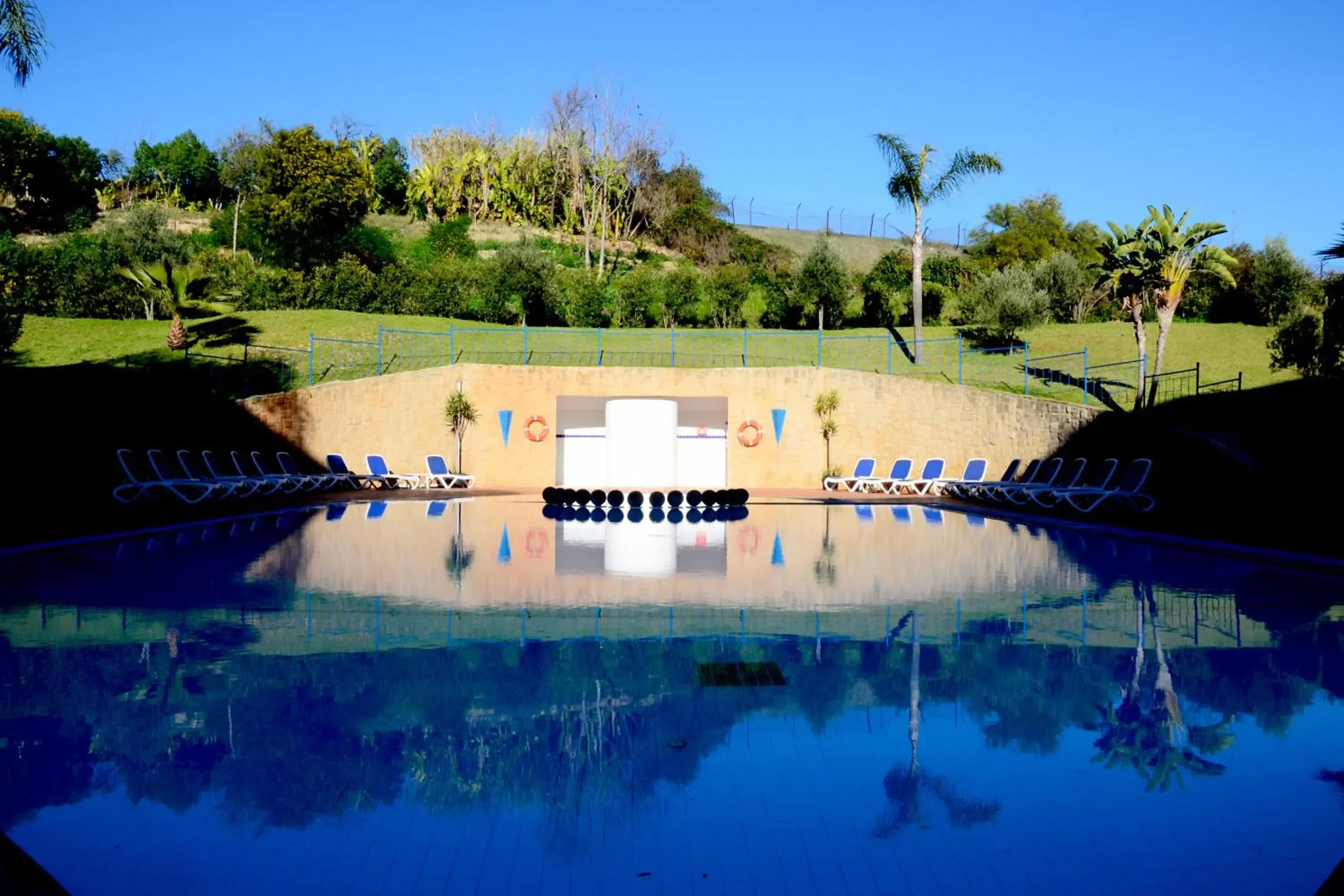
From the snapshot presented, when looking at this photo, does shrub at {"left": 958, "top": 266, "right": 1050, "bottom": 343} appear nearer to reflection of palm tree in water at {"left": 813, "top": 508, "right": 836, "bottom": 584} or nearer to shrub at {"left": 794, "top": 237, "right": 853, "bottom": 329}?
shrub at {"left": 794, "top": 237, "right": 853, "bottom": 329}

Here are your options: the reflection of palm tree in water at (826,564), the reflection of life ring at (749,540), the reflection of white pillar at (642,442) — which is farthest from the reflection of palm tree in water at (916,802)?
the reflection of white pillar at (642,442)

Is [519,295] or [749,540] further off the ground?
[519,295]

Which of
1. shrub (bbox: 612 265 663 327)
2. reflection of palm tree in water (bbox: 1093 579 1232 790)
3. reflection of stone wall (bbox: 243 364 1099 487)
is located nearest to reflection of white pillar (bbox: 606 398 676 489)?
reflection of stone wall (bbox: 243 364 1099 487)

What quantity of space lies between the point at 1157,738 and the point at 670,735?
6.51 feet

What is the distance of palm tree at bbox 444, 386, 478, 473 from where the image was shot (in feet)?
78.6

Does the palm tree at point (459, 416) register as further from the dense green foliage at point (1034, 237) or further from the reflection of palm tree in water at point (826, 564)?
the dense green foliage at point (1034, 237)

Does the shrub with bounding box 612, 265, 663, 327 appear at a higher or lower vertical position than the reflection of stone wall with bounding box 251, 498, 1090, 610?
higher

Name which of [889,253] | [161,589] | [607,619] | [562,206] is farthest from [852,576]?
[562,206]

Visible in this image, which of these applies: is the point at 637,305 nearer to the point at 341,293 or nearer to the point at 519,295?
the point at 519,295

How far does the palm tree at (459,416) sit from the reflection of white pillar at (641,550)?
9.99 meters

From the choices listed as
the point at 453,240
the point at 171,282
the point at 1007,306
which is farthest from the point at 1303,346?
the point at 453,240

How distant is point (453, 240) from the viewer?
41281 millimetres

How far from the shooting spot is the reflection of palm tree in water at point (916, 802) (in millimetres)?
3391

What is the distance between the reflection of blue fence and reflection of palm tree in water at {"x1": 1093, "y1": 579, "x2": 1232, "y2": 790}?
19944mm
